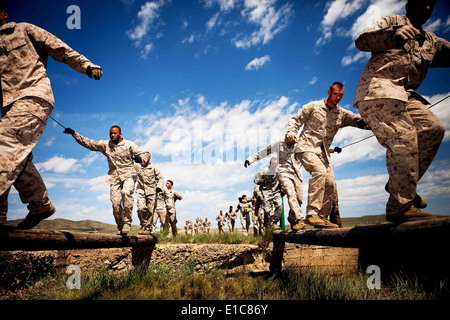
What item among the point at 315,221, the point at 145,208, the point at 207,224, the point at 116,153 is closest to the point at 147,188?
the point at 145,208

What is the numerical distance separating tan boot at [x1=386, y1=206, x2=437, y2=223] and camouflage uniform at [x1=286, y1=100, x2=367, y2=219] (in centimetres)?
129

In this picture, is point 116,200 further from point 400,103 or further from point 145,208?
point 400,103

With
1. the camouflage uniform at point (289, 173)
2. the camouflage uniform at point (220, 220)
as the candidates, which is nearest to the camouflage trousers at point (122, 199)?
the camouflage uniform at point (289, 173)

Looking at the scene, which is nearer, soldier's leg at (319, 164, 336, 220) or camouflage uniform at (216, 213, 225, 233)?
soldier's leg at (319, 164, 336, 220)

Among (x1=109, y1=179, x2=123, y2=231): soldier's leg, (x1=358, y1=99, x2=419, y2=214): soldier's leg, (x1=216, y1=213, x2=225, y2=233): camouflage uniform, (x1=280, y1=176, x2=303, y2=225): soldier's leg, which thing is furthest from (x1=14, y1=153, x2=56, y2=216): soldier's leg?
(x1=216, y1=213, x2=225, y2=233): camouflage uniform

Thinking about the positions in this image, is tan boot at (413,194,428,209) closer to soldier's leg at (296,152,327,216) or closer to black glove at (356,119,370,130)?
soldier's leg at (296,152,327,216)

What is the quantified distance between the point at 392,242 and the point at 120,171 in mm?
4557

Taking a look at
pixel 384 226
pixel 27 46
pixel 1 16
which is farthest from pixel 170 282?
pixel 1 16

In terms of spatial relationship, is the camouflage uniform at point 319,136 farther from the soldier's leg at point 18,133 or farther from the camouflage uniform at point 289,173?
the soldier's leg at point 18,133

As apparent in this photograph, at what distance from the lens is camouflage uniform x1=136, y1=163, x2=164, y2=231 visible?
5.63 m

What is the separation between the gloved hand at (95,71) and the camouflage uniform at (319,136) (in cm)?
282
